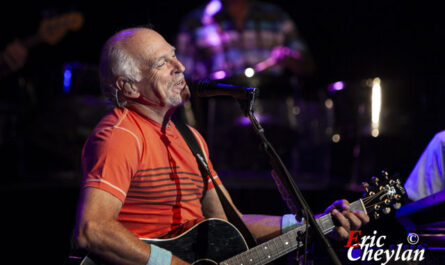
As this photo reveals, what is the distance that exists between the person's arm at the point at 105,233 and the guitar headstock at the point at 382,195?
117 cm

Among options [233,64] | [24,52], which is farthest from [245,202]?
[24,52]

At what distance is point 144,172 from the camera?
2414 mm

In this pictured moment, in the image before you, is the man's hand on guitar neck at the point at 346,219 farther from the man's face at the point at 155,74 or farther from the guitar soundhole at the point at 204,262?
the man's face at the point at 155,74

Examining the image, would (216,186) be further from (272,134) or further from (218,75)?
(272,134)

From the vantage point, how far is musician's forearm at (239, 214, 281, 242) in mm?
2771

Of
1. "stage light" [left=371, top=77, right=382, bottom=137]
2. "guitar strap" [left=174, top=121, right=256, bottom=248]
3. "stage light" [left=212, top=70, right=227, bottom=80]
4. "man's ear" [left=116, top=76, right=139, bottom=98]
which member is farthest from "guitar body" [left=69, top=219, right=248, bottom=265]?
"stage light" [left=212, top=70, right=227, bottom=80]

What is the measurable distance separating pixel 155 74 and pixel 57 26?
3853 mm

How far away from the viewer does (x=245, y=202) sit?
4414 millimetres

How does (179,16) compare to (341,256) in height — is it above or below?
above

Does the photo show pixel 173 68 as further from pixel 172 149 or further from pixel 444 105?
pixel 444 105

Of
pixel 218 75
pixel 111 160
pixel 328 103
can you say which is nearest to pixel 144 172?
pixel 111 160

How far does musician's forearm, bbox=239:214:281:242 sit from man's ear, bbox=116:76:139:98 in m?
1.06

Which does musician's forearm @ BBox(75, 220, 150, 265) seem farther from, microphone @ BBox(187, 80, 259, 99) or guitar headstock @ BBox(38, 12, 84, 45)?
guitar headstock @ BBox(38, 12, 84, 45)

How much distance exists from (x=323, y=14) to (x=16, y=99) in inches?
182
